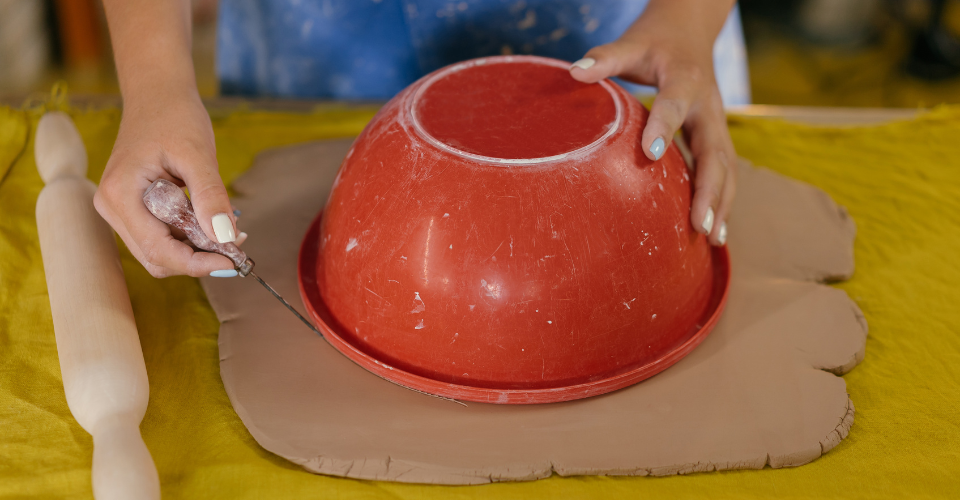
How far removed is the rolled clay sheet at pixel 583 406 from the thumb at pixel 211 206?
0.19 metres

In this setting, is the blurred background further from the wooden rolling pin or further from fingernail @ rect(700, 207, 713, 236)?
fingernail @ rect(700, 207, 713, 236)

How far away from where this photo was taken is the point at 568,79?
96 cm

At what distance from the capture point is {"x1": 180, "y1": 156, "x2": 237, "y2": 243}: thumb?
786 mm

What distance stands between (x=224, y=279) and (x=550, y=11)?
712mm

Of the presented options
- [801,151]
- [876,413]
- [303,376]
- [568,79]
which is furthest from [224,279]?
[801,151]

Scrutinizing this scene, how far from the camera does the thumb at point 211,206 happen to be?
0.79 metres

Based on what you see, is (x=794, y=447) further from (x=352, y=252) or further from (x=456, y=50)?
(x=456, y=50)

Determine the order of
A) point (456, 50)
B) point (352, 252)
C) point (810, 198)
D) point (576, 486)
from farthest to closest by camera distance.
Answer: point (456, 50)
point (810, 198)
point (352, 252)
point (576, 486)

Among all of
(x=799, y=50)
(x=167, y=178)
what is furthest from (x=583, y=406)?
(x=799, y=50)

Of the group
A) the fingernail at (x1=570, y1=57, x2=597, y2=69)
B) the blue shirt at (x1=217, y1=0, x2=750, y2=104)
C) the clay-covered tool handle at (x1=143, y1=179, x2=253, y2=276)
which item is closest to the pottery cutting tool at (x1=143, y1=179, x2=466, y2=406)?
the clay-covered tool handle at (x1=143, y1=179, x2=253, y2=276)

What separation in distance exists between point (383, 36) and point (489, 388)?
763 mm

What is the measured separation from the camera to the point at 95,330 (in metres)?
0.80

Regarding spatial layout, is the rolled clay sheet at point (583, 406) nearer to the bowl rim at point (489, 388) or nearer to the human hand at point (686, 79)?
the bowl rim at point (489, 388)

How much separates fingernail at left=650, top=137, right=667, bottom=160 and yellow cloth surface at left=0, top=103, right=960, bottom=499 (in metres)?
0.36
